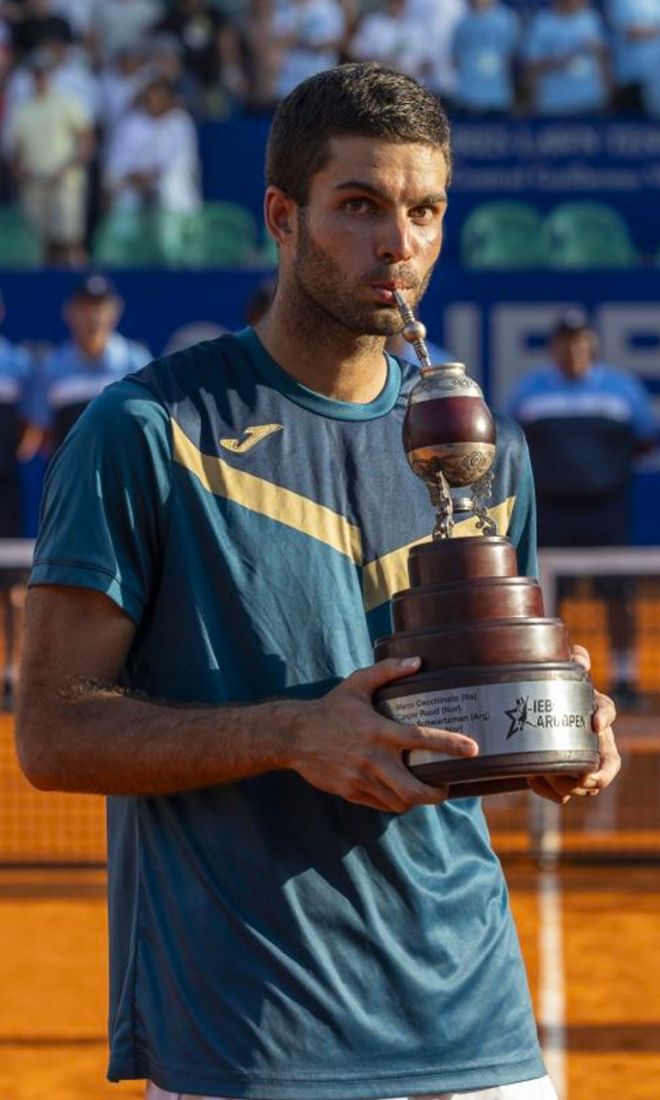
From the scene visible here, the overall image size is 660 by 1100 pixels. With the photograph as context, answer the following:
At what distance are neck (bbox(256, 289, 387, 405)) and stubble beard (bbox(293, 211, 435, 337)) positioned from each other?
0.02m

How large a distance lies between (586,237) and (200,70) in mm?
4237

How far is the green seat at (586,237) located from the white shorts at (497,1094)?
14423mm

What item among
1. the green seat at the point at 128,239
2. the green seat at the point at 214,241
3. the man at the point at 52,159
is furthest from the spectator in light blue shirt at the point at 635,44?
the man at the point at 52,159

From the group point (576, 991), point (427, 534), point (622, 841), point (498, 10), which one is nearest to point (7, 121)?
point (498, 10)

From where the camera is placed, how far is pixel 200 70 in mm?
19078

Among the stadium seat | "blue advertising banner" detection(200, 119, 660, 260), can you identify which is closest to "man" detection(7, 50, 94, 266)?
the stadium seat

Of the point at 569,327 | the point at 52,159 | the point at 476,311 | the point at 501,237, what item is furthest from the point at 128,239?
the point at 569,327

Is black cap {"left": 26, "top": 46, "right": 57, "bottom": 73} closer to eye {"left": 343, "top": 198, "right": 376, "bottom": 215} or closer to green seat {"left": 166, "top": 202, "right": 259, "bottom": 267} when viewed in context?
green seat {"left": 166, "top": 202, "right": 259, "bottom": 267}

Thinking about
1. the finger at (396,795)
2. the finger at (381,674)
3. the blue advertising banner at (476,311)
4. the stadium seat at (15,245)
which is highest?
the stadium seat at (15,245)

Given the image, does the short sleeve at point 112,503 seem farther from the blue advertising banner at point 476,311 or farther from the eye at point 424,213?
the blue advertising banner at point 476,311

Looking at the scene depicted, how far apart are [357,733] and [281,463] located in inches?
21.8

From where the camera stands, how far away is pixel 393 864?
2869mm

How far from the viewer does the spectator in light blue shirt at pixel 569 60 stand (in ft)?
59.8

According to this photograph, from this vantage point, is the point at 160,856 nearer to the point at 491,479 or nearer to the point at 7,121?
the point at 491,479
